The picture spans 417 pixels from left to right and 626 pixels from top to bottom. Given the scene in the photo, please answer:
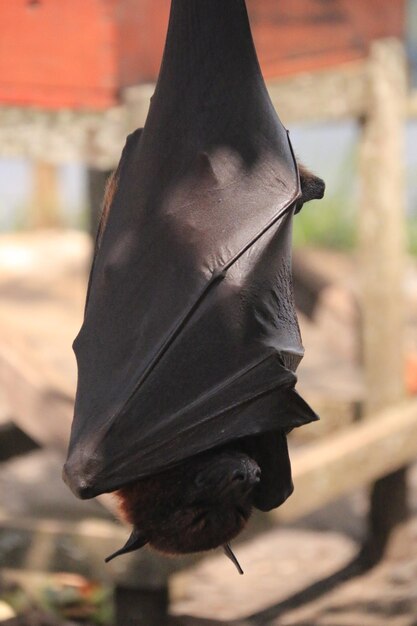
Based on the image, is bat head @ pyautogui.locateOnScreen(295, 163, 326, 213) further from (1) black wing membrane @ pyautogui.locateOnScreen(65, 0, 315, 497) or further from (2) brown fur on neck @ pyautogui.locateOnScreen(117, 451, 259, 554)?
(2) brown fur on neck @ pyautogui.locateOnScreen(117, 451, 259, 554)

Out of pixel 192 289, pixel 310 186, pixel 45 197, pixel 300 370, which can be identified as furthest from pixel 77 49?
pixel 45 197

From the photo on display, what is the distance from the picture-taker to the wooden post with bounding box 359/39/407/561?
5.88 meters

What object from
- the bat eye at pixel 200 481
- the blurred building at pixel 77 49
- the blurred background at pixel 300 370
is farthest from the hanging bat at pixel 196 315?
the blurred building at pixel 77 49

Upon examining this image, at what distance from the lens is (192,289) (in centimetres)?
233

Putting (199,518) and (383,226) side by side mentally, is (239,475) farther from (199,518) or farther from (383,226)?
(383,226)

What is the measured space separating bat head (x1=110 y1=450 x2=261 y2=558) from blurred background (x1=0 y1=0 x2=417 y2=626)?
1029 mm

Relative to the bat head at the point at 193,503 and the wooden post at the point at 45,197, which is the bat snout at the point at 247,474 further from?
the wooden post at the point at 45,197

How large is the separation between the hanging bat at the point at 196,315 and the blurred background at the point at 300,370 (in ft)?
1.78

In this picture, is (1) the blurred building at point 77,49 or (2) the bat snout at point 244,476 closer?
(2) the bat snout at point 244,476

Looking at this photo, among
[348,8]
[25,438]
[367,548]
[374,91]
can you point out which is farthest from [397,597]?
[348,8]

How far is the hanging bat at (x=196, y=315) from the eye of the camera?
2223mm

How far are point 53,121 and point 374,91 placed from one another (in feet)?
6.61

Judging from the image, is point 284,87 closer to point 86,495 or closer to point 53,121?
point 53,121

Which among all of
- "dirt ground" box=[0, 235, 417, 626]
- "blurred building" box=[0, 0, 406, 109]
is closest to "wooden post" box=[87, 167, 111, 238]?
"blurred building" box=[0, 0, 406, 109]
